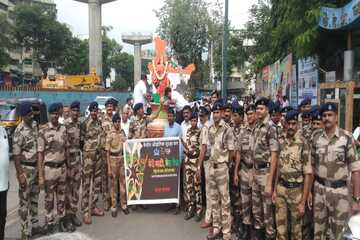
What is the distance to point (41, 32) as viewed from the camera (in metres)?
48.3

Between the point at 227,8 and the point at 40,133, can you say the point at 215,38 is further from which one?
the point at 40,133

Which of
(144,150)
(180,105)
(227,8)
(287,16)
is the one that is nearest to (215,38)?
(227,8)

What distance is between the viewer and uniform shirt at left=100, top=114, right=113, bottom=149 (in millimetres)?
7133

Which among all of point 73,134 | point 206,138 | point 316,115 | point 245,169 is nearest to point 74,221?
point 73,134

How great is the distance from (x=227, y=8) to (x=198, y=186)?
39.4ft

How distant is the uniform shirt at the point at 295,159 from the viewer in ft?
16.0

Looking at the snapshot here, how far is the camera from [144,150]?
729 centimetres

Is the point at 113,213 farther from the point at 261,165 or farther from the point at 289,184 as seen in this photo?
the point at 289,184

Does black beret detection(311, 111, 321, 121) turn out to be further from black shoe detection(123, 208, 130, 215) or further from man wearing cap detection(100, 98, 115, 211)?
black shoe detection(123, 208, 130, 215)

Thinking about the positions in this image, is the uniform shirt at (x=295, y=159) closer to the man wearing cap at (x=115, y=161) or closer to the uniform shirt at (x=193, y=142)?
the uniform shirt at (x=193, y=142)

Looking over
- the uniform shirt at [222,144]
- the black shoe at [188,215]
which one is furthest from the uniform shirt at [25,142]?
the black shoe at [188,215]

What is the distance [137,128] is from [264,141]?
3.06m

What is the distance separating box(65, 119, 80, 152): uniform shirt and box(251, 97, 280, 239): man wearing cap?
9.08ft

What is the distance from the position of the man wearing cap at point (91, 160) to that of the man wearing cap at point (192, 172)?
4.68ft
